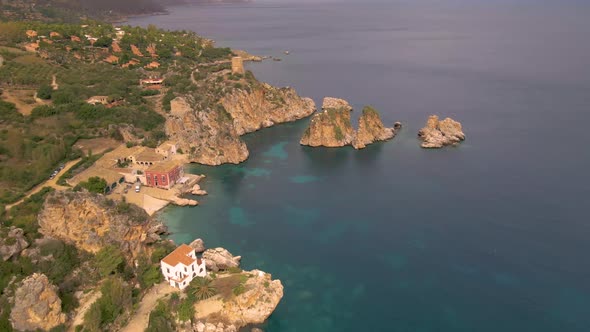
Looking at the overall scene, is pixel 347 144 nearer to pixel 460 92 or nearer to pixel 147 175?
pixel 147 175

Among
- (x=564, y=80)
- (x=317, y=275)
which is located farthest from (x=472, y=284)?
(x=564, y=80)

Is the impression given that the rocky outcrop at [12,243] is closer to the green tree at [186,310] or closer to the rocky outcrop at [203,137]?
the green tree at [186,310]

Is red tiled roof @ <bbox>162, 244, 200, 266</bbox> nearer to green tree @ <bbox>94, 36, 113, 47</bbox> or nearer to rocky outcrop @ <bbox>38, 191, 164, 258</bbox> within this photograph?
rocky outcrop @ <bbox>38, 191, 164, 258</bbox>

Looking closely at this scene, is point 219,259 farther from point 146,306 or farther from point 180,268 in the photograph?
point 146,306

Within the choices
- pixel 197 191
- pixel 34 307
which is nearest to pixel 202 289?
pixel 34 307

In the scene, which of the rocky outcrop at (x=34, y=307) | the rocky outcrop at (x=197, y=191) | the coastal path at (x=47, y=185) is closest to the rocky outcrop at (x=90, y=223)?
the coastal path at (x=47, y=185)

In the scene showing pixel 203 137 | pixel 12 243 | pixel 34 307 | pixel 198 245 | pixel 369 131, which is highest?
pixel 12 243
